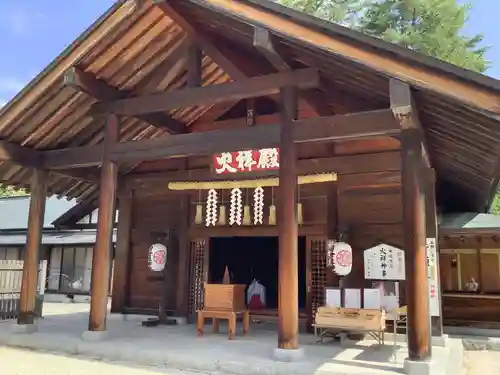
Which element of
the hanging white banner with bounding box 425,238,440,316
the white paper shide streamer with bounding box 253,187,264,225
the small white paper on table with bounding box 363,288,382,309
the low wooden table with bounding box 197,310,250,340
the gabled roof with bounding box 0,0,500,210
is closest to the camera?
the gabled roof with bounding box 0,0,500,210

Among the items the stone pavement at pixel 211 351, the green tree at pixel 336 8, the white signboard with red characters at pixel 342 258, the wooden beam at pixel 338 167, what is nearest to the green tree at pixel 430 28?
the green tree at pixel 336 8

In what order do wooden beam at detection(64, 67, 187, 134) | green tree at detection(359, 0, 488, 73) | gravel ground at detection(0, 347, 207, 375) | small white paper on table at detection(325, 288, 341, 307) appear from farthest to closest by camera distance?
green tree at detection(359, 0, 488, 73) → small white paper on table at detection(325, 288, 341, 307) → wooden beam at detection(64, 67, 187, 134) → gravel ground at detection(0, 347, 207, 375)

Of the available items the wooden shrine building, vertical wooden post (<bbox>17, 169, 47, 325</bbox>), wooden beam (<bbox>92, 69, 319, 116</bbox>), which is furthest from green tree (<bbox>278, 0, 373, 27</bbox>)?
vertical wooden post (<bbox>17, 169, 47, 325</bbox>)

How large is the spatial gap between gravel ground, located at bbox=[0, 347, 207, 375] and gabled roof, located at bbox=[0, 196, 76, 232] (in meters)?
14.8

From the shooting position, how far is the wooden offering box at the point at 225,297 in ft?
27.6

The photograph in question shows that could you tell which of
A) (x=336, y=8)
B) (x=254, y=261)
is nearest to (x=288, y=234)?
(x=254, y=261)

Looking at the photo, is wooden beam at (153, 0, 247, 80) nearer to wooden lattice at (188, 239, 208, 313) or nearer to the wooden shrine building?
the wooden shrine building

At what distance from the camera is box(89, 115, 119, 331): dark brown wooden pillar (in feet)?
24.8

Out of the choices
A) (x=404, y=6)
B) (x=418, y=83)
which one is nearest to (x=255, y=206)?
(x=418, y=83)

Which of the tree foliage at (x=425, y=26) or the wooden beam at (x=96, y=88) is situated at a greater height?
the tree foliage at (x=425, y=26)

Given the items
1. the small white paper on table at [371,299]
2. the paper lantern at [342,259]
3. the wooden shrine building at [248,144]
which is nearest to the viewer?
the wooden shrine building at [248,144]

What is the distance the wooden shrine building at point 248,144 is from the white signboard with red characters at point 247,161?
0.11ft

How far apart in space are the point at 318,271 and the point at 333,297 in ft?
3.93

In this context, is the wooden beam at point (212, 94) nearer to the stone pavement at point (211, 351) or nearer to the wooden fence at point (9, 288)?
the stone pavement at point (211, 351)
